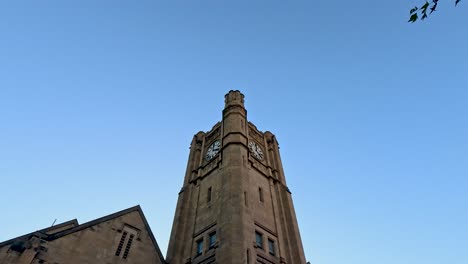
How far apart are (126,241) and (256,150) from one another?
1908cm

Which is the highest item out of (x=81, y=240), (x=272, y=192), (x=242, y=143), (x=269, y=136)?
(x=269, y=136)

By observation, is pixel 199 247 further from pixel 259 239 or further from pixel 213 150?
pixel 213 150

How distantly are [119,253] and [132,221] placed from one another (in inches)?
136

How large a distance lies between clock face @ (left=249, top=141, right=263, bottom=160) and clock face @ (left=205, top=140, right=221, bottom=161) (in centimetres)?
387

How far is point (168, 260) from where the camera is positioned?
28.3m

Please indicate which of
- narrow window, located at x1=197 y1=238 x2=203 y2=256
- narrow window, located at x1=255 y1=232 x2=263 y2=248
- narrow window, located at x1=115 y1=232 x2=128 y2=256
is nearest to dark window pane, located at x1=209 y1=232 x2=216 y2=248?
narrow window, located at x1=197 y1=238 x2=203 y2=256

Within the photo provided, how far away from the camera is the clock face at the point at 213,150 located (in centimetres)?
3888

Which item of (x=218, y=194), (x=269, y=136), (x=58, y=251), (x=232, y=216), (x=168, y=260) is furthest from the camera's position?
(x=269, y=136)

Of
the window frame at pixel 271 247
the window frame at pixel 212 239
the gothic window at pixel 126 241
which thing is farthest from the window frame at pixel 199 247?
the window frame at pixel 271 247

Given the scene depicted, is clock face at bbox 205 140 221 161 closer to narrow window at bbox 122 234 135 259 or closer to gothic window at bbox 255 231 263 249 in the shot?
gothic window at bbox 255 231 263 249

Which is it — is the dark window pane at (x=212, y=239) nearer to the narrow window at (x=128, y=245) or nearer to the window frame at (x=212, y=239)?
the window frame at (x=212, y=239)

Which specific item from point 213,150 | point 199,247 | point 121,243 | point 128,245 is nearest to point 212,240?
point 199,247

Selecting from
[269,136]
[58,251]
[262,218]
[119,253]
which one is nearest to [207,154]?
[269,136]

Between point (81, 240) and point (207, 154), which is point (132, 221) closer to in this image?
point (81, 240)
